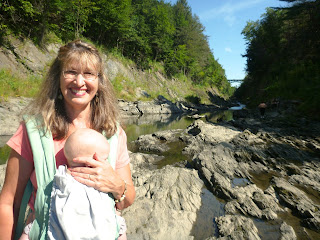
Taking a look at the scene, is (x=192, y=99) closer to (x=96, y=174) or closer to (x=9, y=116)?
(x=9, y=116)

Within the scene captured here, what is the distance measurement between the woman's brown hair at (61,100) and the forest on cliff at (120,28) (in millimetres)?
16541

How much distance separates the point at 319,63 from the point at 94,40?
2598 centimetres

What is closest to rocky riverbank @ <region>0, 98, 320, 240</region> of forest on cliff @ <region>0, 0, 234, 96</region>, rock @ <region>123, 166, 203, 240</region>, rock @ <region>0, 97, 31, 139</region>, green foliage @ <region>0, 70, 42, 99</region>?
rock @ <region>123, 166, 203, 240</region>

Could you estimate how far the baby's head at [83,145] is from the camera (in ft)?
4.69

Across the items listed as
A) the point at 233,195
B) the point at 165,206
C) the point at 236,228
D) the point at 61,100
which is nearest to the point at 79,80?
the point at 61,100

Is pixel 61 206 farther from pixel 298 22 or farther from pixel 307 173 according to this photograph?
pixel 298 22

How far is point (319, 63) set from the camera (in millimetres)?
16609

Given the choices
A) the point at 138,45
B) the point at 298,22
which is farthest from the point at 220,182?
the point at 138,45

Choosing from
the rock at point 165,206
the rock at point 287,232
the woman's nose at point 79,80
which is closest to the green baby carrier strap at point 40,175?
the woman's nose at point 79,80

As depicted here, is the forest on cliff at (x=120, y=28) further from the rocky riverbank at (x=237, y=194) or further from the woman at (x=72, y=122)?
the woman at (x=72, y=122)

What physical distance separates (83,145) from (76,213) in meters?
0.45

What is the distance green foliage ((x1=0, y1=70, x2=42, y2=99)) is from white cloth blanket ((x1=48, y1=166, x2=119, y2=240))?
488 inches

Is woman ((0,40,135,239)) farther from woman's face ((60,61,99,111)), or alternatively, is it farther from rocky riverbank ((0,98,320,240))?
rocky riverbank ((0,98,320,240))

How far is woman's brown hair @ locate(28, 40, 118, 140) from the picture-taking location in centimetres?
162
